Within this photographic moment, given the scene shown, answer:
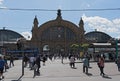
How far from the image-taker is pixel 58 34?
116312 millimetres

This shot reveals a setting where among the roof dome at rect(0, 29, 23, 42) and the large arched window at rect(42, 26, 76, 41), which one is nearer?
the large arched window at rect(42, 26, 76, 41)

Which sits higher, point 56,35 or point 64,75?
point 56,35

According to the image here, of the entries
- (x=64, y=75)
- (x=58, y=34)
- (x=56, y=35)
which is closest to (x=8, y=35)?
(x=56, y=35)

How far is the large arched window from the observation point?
115750 mm

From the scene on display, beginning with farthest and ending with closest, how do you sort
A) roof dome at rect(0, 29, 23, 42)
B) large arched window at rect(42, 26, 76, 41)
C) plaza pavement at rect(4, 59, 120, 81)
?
roof dome at rect(0, 29, 23, 42), large arched window at rect(42, 26, 76, 41), plaza pavement at rect(4, 59, 120, 81)

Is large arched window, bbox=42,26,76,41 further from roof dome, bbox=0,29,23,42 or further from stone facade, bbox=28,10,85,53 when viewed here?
roof dome, bbox=0,29,23,42

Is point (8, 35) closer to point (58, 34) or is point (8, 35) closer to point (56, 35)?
point (56, 35)

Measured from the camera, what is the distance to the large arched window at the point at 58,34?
115750 mm

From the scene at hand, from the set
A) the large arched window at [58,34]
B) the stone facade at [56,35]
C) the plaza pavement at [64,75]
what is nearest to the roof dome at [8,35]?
A: the stone facade at [56,35]

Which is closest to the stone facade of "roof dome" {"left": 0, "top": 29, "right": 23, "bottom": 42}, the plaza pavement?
"roof dome" {"left": 0, "top": 29, "right": 23, "bottom": 42}

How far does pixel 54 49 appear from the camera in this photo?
116625mm

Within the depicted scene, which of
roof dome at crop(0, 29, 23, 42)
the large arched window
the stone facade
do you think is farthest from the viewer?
roof dome at crop(0, 29, 23, 42)

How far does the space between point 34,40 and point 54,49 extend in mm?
8440

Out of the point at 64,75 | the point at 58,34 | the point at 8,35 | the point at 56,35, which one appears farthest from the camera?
the point at 8,35
